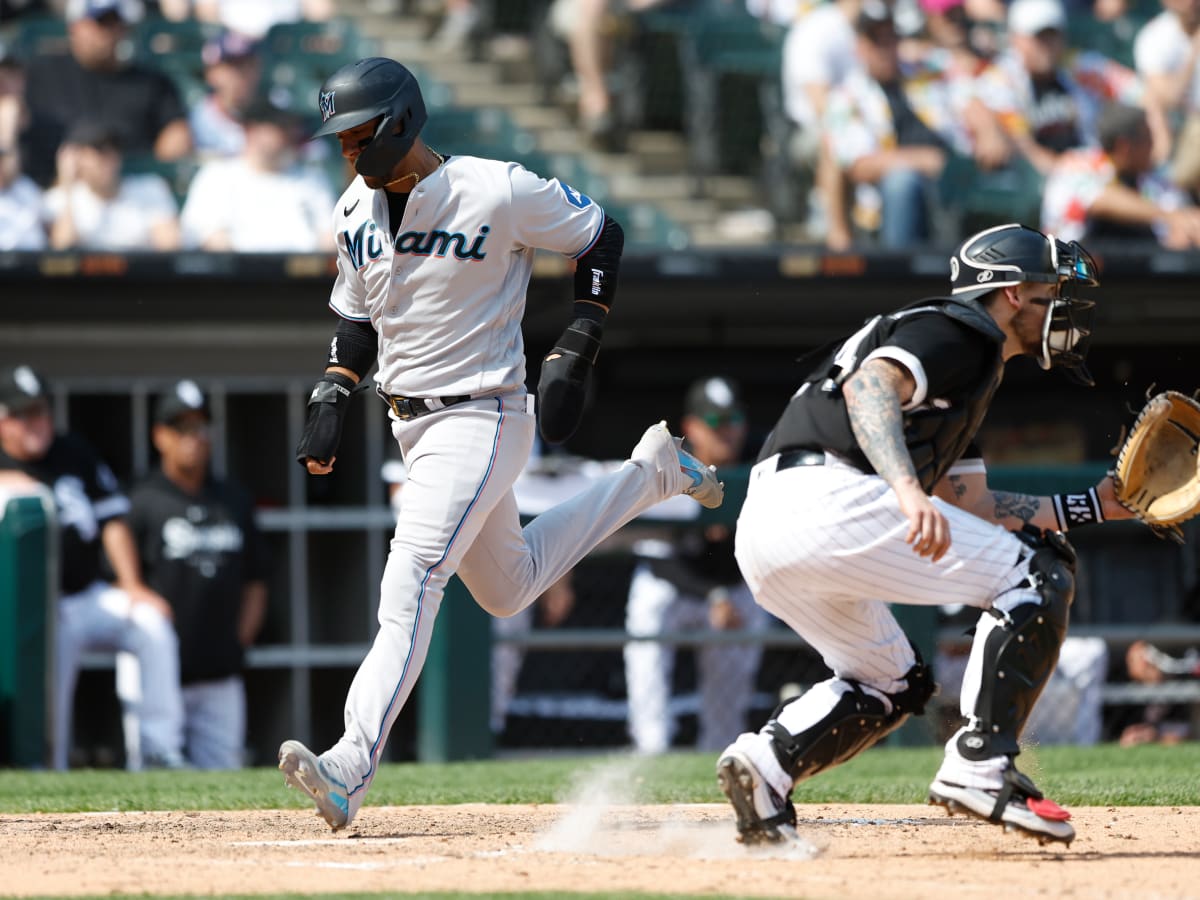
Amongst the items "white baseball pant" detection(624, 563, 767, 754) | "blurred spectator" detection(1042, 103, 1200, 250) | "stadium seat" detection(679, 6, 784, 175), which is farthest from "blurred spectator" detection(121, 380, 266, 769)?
"blurred spectator" detection(1042, 103, 1200, 250)

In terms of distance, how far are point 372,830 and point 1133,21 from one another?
914 cm

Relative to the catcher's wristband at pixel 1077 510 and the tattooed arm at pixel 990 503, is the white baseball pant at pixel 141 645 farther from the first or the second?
the catcher's wristband at pixel 1077 510

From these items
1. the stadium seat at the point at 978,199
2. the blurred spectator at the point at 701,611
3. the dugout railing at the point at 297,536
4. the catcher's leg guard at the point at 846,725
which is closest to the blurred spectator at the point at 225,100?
the dugout railing at the point at 297,536

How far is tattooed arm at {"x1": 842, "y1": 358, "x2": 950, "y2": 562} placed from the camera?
390 centimetres

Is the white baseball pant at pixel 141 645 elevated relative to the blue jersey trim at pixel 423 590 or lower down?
lower down

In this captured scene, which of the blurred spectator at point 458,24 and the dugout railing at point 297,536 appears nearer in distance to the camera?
the dugout railing at point 297,536

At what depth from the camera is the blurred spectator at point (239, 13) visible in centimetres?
1089

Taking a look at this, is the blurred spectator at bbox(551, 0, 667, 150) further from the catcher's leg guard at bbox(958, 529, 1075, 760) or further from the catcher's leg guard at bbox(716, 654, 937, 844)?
the catcher's leg guard at bbox(958, 529, 1075, 760)

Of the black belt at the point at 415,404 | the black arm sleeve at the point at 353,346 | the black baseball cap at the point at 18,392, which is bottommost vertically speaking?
the black baseball cap at the point at 18,392

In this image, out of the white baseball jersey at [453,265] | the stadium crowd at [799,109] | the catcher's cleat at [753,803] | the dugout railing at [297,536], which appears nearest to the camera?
the catcher's cleat at [753,803]

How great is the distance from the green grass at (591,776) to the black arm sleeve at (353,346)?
4.63 ft

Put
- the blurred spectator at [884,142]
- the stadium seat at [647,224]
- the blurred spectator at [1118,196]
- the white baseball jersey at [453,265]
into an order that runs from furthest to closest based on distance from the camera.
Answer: the stadium seat at [647,224] → the blurred spectator at [1118,196] → the blurred spectator at [884,142] → the white baseball jersey at [453,265]

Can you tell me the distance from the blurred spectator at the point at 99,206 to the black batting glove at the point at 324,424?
4368mm

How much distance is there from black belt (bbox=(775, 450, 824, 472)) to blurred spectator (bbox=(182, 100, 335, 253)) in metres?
5.04
